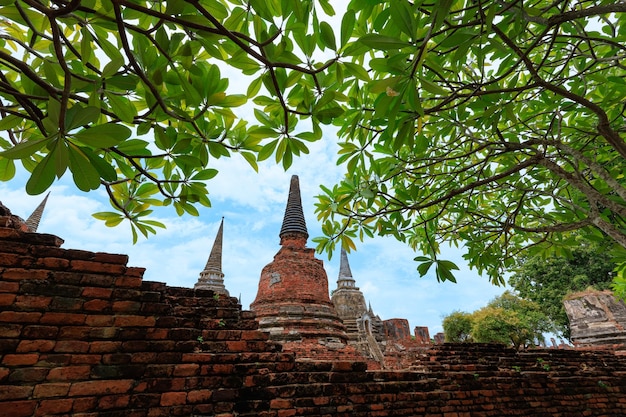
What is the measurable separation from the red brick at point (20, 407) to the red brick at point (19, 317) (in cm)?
57

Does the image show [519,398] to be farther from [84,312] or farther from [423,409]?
[84,312]

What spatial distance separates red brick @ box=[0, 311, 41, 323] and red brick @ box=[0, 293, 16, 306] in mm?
73

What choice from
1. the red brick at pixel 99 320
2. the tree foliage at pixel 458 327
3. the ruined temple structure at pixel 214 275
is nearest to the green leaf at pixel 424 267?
the red brick at pixel 99 320

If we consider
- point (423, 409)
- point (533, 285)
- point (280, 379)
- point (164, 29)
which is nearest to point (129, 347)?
point (280, 379)

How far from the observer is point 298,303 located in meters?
8.54

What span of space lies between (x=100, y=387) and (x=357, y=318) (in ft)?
55.9

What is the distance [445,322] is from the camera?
65.6 ft

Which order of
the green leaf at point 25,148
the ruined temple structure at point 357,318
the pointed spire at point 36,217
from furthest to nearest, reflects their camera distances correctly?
the ruined temple structure at point 357,318 < the pointed spire at point 36,217 < the green leaf at point 25,148

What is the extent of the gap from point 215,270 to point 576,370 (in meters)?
13.4

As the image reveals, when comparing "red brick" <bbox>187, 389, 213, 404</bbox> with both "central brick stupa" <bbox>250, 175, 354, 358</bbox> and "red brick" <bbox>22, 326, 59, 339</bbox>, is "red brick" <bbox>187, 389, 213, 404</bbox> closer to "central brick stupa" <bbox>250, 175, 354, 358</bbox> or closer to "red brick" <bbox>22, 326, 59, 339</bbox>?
"red brick" <bbox>22, 326, 59, 339</bbox>

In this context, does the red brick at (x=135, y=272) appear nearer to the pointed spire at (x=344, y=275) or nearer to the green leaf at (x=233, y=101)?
the green leaf at (x=233, y=101)

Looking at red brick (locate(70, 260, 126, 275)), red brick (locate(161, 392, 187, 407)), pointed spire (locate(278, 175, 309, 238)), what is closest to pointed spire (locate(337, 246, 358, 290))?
pointed spire (locate(278, 175, 309, 238))

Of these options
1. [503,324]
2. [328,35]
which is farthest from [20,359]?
[503,324]

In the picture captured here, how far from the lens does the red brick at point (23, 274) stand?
8.13 ft
